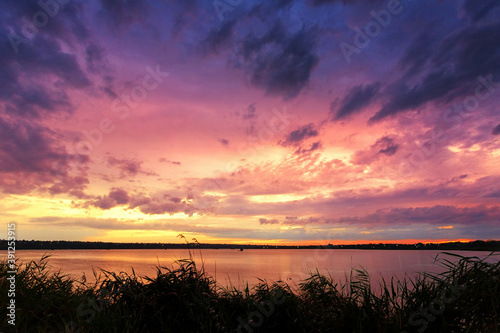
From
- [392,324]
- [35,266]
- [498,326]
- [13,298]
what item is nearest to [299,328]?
[392,324]

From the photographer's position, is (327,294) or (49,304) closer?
(49,304)

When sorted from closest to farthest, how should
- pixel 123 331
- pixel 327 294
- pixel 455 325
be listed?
1. pixel 123 331
2. pixel 455 325
3. pixel 327 294

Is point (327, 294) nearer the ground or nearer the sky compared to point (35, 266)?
nearer the ground

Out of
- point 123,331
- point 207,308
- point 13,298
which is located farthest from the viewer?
point 13,298

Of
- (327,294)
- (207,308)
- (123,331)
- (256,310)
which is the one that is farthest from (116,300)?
(327,294)

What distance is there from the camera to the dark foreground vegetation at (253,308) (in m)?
7.38

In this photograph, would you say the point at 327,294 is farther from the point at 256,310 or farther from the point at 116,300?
the point at 116,300

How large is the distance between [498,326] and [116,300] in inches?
327

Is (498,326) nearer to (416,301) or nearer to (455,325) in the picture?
(455,325)

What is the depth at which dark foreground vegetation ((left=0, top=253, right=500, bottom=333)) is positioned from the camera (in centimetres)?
738

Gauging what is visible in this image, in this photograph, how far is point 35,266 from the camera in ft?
36.2

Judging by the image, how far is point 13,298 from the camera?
880cm

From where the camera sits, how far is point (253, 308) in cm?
856

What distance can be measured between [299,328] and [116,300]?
175 inches
